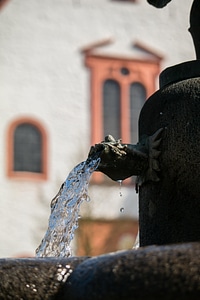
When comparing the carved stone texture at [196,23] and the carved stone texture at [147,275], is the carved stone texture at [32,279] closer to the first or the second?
the carved stone texture at [147,275]

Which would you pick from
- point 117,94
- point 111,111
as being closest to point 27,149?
point 111,111

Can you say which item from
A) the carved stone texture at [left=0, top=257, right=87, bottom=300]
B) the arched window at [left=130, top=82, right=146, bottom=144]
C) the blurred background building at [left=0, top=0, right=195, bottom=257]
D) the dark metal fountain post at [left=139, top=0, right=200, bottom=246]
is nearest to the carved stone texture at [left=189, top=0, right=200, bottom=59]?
the dark metal fountain post at [left=139, top=0, right=200, bottom=246]

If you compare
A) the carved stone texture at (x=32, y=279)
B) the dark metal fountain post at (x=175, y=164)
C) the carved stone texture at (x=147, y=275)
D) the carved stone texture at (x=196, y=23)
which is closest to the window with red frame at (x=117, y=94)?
the carved stone texture at (x=196, y=23)

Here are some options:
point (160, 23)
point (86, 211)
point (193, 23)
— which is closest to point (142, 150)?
point (193, 23)

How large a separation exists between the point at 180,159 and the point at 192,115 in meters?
0.17

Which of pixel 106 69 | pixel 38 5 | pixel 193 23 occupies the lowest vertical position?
pixel 193 23

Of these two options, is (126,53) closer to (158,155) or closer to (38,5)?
(38,5)

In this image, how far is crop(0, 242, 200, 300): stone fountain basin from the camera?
7.59 feet

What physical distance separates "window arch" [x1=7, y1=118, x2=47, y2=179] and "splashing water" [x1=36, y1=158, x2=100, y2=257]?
50.8 ft

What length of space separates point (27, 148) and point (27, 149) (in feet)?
0.06

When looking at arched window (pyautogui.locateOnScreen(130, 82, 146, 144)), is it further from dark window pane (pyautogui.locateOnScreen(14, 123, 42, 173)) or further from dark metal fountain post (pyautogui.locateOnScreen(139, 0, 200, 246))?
dark metal fountain post (pyautogui.locateOnScreen(139, 0, 200, 246))

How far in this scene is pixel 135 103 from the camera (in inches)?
820

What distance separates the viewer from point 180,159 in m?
3.73

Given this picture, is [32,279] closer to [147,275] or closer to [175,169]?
[147,275]
